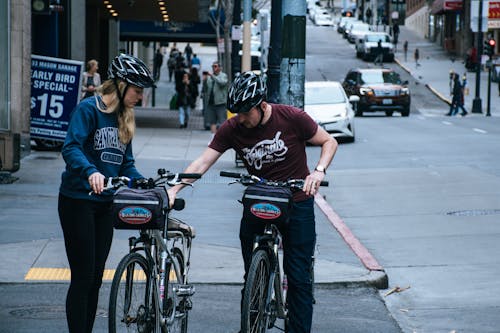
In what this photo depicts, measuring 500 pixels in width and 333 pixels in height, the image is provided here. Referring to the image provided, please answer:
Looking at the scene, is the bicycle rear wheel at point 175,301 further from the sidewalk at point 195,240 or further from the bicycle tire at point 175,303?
the sidewalk at point 195,240

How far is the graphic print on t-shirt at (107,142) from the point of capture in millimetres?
6820

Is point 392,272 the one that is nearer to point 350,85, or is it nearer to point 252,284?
point 252,284

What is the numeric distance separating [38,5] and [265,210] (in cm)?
1596

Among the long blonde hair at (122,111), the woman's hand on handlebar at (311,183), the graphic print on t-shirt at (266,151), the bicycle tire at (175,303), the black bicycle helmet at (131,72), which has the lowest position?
the bicycle tire at (175,303)

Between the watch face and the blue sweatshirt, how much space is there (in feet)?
50.5

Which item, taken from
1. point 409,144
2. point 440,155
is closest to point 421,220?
point 440,155

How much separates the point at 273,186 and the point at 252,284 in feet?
2.01

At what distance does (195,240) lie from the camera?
39.1 ft

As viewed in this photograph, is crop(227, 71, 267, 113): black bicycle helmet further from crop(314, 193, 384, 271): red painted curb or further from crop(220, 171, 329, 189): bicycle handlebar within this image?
crop(314, 193, 384, 271): red painted curb

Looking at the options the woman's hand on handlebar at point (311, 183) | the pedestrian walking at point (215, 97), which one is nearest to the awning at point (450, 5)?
the pedestrian walking at point (215, 97)

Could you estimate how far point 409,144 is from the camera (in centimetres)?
2703

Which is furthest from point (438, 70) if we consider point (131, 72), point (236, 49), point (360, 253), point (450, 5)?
point (131, 72)

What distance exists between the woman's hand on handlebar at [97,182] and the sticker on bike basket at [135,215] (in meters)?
0.17

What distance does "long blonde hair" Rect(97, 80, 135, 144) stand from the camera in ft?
22.2
